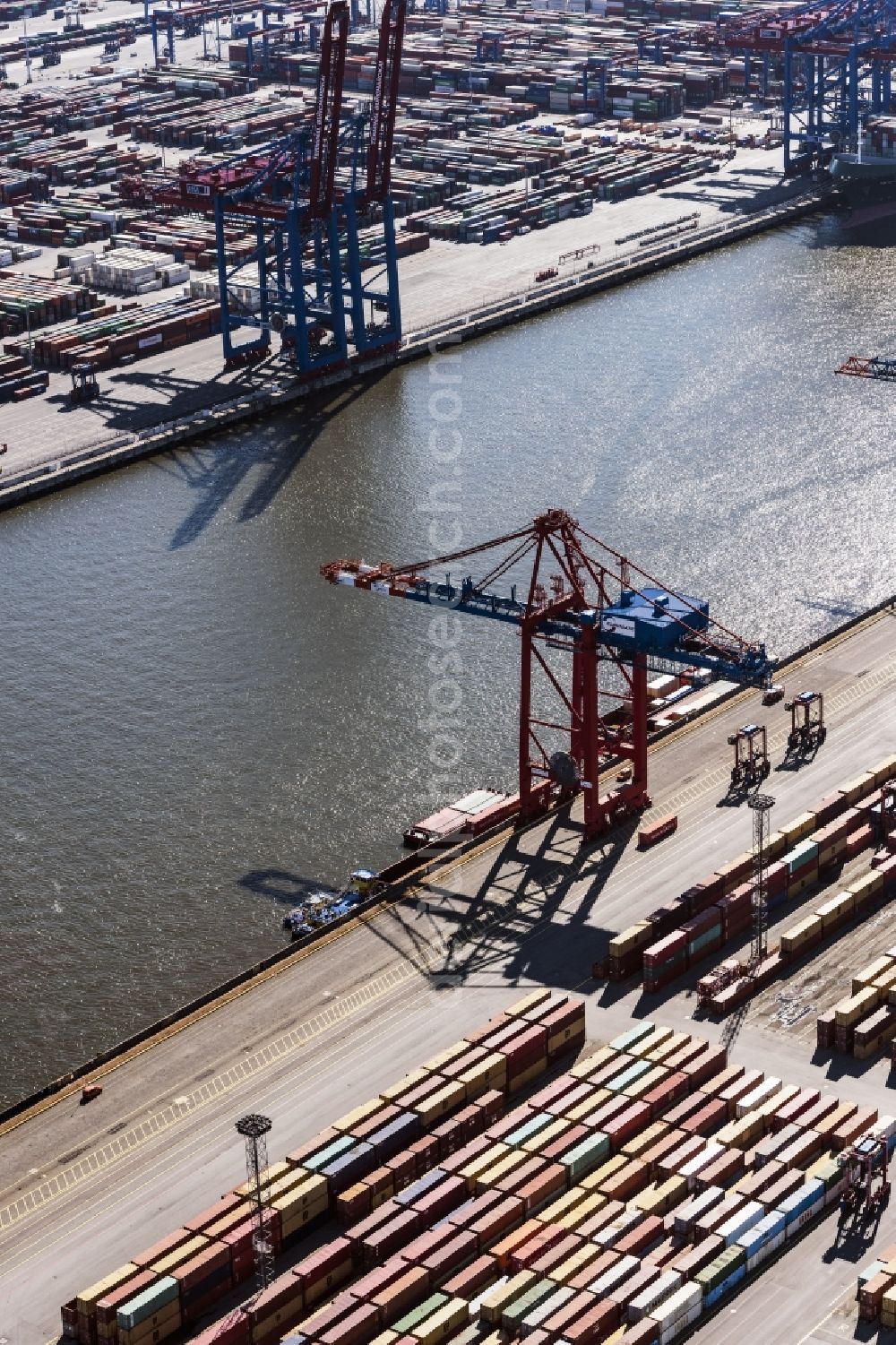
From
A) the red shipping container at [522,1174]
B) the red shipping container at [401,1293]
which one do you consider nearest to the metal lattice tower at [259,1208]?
the red shipping container at [401,1293]

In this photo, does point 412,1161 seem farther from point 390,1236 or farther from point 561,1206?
point 561,1206

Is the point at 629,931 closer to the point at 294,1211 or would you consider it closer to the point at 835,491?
the point at 294,1211

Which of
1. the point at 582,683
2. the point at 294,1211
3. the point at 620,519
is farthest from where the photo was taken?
the point at 620,519

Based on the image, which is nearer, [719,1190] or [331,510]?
[719,1190]

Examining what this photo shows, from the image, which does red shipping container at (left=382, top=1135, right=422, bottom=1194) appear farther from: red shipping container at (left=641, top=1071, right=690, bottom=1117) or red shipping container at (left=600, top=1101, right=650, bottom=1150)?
red shipping container at (left=641, top=1071, right=690, bottom=1117)

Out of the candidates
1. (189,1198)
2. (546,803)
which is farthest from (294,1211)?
(546,803)

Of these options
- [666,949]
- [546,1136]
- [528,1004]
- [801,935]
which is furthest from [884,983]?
[546,1136]

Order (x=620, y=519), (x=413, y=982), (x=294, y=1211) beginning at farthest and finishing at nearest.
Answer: (x=620, y=519), (x=413, y=982), (x=294, y=1211)
